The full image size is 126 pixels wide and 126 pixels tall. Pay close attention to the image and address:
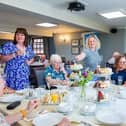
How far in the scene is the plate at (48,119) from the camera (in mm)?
1289

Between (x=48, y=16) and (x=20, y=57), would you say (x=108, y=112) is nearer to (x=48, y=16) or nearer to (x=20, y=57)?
(x=20, y=57)

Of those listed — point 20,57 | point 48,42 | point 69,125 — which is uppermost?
point 48,42

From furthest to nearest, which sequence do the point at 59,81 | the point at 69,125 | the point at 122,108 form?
1. the point at 59,81
2. the point at 122,108
3. the point at 69,125

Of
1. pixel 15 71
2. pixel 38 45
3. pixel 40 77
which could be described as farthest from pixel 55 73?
pixel 38 45

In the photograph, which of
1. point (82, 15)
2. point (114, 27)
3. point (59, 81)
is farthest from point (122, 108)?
point (114, 27)

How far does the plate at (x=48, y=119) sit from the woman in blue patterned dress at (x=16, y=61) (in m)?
1.39

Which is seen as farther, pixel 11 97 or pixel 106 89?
pixel 106 89

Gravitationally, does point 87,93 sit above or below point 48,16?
below

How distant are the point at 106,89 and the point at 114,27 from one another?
600 centimetres

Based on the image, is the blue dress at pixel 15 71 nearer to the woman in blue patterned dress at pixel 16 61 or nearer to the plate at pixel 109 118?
the woman in blue patterned dress at pixel 16 61

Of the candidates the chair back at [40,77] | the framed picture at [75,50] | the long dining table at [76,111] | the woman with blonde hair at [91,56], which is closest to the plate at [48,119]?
the long dining table at [76,111]

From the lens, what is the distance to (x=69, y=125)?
124 centimetres

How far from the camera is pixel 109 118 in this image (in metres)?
1.35

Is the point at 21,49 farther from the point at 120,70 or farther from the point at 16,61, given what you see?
the point at 120,70
